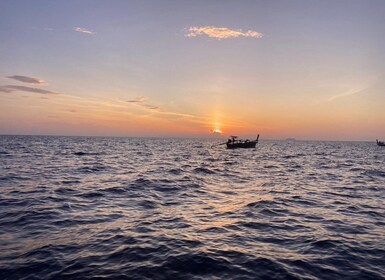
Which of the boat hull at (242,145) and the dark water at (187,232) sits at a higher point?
the boat hull at (242,145)

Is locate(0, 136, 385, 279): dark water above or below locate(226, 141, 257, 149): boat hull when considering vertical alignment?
below

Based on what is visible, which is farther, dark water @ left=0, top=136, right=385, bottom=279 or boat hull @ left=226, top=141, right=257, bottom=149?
boat hull @ left=226, top=141, right=257, bottom=149

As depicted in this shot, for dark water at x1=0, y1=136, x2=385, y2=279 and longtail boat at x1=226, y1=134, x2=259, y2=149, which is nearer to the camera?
dark water at x1=0, y1=136, x2=385, y2=279

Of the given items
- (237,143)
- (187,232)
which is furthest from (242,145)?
(187,232)

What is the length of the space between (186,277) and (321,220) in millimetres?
8543

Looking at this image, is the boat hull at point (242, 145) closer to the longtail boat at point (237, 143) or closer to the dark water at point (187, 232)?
the longtail boat at point (237, 143)

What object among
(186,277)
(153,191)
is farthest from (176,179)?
(186,277)

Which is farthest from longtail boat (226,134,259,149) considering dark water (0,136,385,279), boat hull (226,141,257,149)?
dark water (0,136,385,279)

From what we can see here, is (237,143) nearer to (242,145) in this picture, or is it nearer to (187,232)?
(242,145)

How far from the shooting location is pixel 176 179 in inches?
1037

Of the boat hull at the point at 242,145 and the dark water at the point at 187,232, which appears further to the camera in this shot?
the boat hull at the point at 242,145

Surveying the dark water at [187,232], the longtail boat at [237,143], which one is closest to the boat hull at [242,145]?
the longtail boat at [237,143]

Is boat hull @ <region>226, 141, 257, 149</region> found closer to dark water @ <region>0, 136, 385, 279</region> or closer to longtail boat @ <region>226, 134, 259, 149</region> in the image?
longtail boat @ <region>226, 134, 259, 149</region>

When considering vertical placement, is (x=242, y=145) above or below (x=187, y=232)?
above
